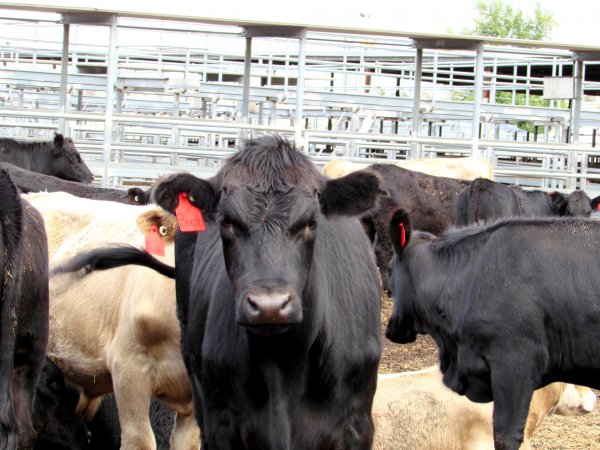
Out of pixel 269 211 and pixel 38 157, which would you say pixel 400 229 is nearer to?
pixel 269 211

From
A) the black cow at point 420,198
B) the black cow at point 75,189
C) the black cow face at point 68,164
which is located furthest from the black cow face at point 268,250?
the black cow face at point 68,164

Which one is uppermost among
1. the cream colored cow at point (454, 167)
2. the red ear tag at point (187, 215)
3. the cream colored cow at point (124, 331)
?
the cream colored cow at point (454, 167)

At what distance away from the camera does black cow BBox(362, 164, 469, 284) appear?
42.9 ft

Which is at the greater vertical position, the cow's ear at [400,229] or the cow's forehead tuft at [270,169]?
the cow's forehead tuft at [270,169]

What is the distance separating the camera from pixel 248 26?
1363cm

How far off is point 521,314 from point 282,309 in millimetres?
2601

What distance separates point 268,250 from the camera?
12.7 feet

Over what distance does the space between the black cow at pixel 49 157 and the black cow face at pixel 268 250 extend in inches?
456

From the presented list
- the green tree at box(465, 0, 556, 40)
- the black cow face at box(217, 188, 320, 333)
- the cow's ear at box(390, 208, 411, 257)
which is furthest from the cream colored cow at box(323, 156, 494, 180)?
the green tree at box(465, 0, 556, 40)

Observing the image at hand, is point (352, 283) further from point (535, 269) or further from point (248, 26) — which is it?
point (248, 26)

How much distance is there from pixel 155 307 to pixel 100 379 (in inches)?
36.5

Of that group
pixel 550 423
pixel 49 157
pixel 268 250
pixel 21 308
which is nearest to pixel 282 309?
pixel 268 250

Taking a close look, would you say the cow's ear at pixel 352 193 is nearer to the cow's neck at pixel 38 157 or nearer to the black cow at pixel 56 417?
the black cow at pixel 56 417

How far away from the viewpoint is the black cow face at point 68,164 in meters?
15.5
